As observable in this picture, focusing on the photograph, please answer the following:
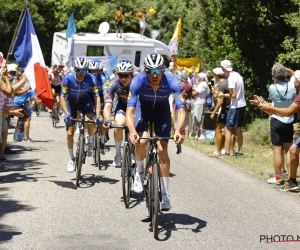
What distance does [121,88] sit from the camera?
1295 centimetres

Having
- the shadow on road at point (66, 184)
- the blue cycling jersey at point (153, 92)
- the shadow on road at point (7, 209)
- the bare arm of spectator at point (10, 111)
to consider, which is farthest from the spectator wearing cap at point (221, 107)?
the blue cycling jersey at point (153, 92)

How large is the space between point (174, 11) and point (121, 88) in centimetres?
4865

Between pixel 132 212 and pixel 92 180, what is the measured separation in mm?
2908

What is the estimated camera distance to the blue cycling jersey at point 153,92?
925 centimetres

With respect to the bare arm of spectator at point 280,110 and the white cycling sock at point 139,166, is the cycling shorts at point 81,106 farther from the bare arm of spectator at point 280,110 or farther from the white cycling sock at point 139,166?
the bare arm of spectator at point 280,110

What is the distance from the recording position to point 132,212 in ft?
32.9

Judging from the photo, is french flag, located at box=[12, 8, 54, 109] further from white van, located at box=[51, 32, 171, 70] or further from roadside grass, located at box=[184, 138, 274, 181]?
white van, located at box=[51, 32, 171, 70]

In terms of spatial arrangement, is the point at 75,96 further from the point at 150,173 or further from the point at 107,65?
the point at 107,65

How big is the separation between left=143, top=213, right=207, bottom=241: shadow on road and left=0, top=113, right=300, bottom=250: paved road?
0.04 ft

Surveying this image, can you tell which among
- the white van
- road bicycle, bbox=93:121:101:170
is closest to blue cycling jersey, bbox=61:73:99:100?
road bicycle, bbox=93:121:101:170

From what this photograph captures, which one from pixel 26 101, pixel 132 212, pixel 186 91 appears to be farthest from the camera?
pixel 186 91

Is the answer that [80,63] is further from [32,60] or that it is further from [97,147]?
[97,147]

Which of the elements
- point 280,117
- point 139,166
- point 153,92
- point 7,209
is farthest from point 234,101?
point 7,209

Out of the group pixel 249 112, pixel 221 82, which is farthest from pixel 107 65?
pixel 221 82
